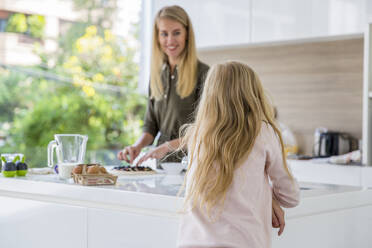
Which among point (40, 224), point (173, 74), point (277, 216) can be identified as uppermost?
point (173, 74)

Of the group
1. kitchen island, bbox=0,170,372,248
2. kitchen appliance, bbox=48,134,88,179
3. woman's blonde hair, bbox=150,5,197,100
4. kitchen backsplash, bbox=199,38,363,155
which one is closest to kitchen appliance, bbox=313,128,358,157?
kitchen backsplash, bbox=199,38,363,155

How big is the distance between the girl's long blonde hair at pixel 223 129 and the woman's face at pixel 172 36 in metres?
1.04

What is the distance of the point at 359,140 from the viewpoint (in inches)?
132

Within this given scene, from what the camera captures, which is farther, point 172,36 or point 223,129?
point 172,36

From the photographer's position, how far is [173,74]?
261 cm

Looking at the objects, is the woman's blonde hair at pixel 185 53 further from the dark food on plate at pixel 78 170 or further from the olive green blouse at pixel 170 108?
the dark food on plate at pixel 78 170

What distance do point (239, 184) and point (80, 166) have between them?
74 cm

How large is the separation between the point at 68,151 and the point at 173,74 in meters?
0.77

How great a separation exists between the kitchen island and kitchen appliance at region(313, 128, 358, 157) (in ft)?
4.37

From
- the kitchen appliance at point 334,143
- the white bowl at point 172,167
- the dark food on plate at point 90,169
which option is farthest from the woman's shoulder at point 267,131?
the kitchen appliance at point 334,143

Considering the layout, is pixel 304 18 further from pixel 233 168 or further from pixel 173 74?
pixel 233 168

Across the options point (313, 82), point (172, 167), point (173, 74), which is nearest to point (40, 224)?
point (172, 167)

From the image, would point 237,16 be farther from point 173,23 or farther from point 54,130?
point 54,130

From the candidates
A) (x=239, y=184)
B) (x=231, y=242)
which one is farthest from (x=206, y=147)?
(x=231, y=242)
